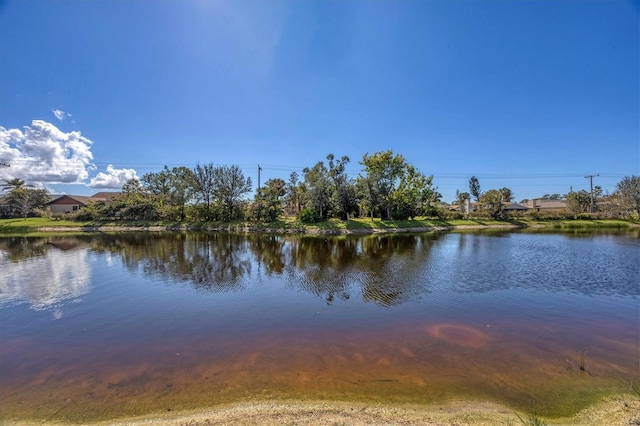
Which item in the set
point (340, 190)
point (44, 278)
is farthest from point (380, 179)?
point (44, 278)

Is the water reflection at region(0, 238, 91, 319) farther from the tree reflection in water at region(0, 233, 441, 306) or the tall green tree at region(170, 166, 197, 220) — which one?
the tall green tree at region(170, 166, 197, 220)

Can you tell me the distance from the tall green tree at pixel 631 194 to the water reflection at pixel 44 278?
8809cm

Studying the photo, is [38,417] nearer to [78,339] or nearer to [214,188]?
[78,339]

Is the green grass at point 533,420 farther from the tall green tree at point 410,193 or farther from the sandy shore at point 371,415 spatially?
the tall green tree at point 410,193

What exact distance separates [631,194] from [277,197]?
234 feet

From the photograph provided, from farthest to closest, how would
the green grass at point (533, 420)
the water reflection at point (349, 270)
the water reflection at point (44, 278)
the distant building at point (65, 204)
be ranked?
→ the distant building at point (65, 204) < the water reflection at point (349, 270) < the water reflection at point (44, 278) < the green grass at point (533, 420)

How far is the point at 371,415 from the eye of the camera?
17.2 feet

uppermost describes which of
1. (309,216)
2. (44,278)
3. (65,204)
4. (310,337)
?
(65,204)

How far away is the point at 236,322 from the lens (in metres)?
9.96

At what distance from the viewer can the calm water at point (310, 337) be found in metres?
6.14

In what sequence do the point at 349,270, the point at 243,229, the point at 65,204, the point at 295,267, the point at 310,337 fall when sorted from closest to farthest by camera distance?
the point at 310,337, the point at 349,270, the point at 295,267, the point at 243,229, the point at 65,204

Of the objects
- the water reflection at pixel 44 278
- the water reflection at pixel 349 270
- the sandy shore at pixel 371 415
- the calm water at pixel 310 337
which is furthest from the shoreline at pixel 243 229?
the sandy shore at pixel 371 415

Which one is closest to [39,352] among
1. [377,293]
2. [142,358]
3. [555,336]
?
[142,358]

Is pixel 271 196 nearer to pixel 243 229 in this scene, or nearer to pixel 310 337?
pixel 243 229
